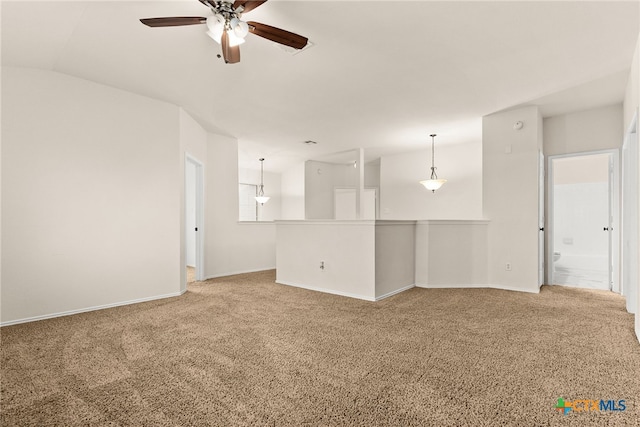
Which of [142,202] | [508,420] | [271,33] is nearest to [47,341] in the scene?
[142,202]

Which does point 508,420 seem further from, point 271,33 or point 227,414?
point 271,33

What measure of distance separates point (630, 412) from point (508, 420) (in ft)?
2.25

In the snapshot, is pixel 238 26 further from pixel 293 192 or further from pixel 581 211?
pixel 581 211

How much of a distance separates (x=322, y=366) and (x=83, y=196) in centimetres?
324

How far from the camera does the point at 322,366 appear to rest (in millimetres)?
2139

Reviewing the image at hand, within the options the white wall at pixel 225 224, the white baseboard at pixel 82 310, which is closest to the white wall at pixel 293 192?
the white wall at pixel 225 224

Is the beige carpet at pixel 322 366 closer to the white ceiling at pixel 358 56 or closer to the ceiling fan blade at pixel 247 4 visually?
the ceiling fan blade at pixel 247 4

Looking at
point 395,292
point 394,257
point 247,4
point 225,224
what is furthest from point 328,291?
point 247,4

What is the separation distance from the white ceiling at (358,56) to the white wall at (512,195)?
36 centimetres

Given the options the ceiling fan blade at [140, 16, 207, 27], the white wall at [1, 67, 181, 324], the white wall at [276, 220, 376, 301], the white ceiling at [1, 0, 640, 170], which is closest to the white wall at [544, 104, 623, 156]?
the white ceiling at [1, 0, 640, 170]

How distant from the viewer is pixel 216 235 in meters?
5.72

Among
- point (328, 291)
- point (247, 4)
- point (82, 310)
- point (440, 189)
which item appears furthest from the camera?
point (440, 189)

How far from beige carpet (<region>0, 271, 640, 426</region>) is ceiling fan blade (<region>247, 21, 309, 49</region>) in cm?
228

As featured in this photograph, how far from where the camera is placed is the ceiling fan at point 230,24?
205 cm
